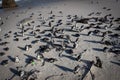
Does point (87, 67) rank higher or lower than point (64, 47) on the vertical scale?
lower

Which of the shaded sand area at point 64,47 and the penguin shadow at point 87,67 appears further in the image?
the shaded sand area at point 64,47

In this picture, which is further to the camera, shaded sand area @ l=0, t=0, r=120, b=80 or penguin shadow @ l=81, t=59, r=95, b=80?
shaded sand area @ l=0, t=0, r=120, b=80

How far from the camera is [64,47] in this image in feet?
38.4

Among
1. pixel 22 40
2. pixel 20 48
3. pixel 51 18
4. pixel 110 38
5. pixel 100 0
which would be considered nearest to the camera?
pixel 110 38

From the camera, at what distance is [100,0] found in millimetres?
22766

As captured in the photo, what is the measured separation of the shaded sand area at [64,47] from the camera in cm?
927

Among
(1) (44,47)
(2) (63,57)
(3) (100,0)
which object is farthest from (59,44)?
(3) (100,0)

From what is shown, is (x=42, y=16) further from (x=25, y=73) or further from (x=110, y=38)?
(x=25, y=73)

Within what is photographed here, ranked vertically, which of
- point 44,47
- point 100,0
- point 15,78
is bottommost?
point 15,78

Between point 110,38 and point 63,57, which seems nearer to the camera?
point 63,57

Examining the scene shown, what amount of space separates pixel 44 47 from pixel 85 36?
3060 millimetres

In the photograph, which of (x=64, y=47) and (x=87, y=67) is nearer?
(x=87, y=67)

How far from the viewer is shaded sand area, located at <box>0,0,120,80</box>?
9.27m

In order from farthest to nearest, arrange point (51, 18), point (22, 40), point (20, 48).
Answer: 1. point (51, 18)
2. point (22, 40)
3. point (20, 48)
